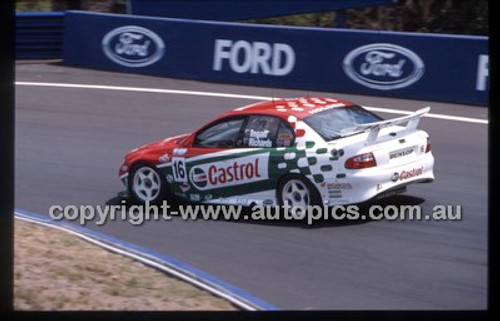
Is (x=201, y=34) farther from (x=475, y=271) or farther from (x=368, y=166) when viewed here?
(x=475, y=271)

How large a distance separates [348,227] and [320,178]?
0.67 metres

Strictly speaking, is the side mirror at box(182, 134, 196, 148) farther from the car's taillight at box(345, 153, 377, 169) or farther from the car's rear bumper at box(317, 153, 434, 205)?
the car's taillight at box(345, 153, 377, 169)

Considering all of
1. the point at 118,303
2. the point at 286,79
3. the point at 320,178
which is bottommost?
the point at 118,303

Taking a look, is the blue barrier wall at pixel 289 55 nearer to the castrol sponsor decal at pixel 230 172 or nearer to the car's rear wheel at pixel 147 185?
the castrol sponsor decal at pixel 230 172

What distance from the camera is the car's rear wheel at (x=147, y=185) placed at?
1174cm

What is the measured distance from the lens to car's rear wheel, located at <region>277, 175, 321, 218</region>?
423 inches

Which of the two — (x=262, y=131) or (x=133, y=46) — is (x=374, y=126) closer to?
(x=262, y=131)

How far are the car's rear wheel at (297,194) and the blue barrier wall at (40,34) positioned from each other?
12.2 m

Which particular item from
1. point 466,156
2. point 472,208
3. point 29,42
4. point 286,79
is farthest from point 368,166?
point 29,42

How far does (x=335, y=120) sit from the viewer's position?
1103cm

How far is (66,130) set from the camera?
1605cm

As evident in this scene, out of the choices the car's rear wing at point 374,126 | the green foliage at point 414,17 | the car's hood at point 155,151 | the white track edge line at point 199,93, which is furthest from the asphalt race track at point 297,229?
the green foliage at point 414,17

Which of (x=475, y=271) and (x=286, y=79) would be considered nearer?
(x=475, y=271)

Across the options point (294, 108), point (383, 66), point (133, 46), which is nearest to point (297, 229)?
point (294, 108)
